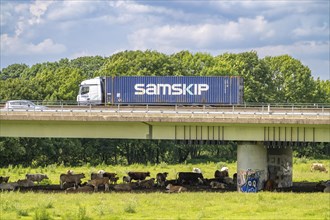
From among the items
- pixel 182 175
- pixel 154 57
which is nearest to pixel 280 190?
pixel 182 175

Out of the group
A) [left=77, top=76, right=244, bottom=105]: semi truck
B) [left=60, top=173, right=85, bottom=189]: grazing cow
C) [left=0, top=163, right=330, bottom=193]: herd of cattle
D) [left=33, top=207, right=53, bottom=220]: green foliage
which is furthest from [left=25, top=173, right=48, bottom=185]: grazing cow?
[left=33, top=207, right=53, bottom=220]: green foliage

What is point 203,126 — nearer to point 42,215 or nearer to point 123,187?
point 123,187

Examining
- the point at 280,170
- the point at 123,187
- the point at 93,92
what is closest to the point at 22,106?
the point at 93,92

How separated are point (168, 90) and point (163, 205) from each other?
2491cm

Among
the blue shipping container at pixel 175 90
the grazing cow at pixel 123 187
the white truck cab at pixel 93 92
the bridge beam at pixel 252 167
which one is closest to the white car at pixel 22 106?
the white truck cab at pixel 93 92

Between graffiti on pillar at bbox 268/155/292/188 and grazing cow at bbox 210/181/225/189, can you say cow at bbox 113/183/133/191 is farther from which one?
graffiti on pillar at bbox 268/155/292/188

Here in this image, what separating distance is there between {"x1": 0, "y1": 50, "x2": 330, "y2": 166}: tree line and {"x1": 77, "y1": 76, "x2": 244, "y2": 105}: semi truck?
93.9 ft

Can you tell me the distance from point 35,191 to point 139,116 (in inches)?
412

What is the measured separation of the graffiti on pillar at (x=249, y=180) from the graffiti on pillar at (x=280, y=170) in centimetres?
Answer: 543

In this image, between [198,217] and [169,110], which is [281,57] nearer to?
[169,110]

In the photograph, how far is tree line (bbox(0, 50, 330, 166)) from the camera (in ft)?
340

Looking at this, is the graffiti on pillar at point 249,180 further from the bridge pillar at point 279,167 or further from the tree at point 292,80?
the tree at point 292,80

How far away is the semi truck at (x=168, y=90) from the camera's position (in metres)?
67.9

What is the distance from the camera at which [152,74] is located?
112312 millimetres
